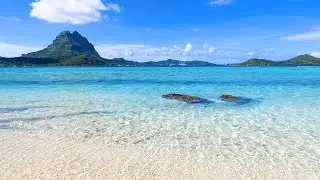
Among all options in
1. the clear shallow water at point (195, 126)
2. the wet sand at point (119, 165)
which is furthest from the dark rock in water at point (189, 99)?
the wet sand at point (119, 165)

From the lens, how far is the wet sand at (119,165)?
9.14 meters

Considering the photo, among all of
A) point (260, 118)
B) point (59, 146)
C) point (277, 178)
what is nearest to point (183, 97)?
point (260, 118)

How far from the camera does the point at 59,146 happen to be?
11883mm

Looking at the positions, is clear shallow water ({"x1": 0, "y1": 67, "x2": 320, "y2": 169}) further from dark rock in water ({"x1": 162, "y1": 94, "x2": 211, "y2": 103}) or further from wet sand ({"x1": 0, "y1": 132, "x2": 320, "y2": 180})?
dark rock in water ({"x1": 162, "y1": 94, "x2": 211, "y2": 103})

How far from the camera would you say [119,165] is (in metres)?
9.94

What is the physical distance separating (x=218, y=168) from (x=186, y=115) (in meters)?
8.68

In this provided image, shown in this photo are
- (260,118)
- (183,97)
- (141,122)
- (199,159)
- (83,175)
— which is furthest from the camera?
(183,97)

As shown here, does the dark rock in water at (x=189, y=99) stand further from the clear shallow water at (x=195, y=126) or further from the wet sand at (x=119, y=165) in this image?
the wet sand at (x=119, y=165)

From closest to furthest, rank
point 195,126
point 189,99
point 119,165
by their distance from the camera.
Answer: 1. point 119,165
2. point 195,126
3. point 189,99

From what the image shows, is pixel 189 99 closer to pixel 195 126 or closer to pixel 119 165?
pixel 195 126

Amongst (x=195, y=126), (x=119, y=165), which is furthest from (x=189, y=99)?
(x=119, y=165)

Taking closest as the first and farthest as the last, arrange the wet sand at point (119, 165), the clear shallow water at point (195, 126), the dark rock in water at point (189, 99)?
the wet sand at point (119, 165) → the clear shallow water at point (195, 126) → the dark rock in water at point (189, 99)

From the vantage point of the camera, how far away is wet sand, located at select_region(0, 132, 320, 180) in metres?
9.14

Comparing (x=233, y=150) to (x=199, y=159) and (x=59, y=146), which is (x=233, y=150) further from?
(x=59, y=146)
